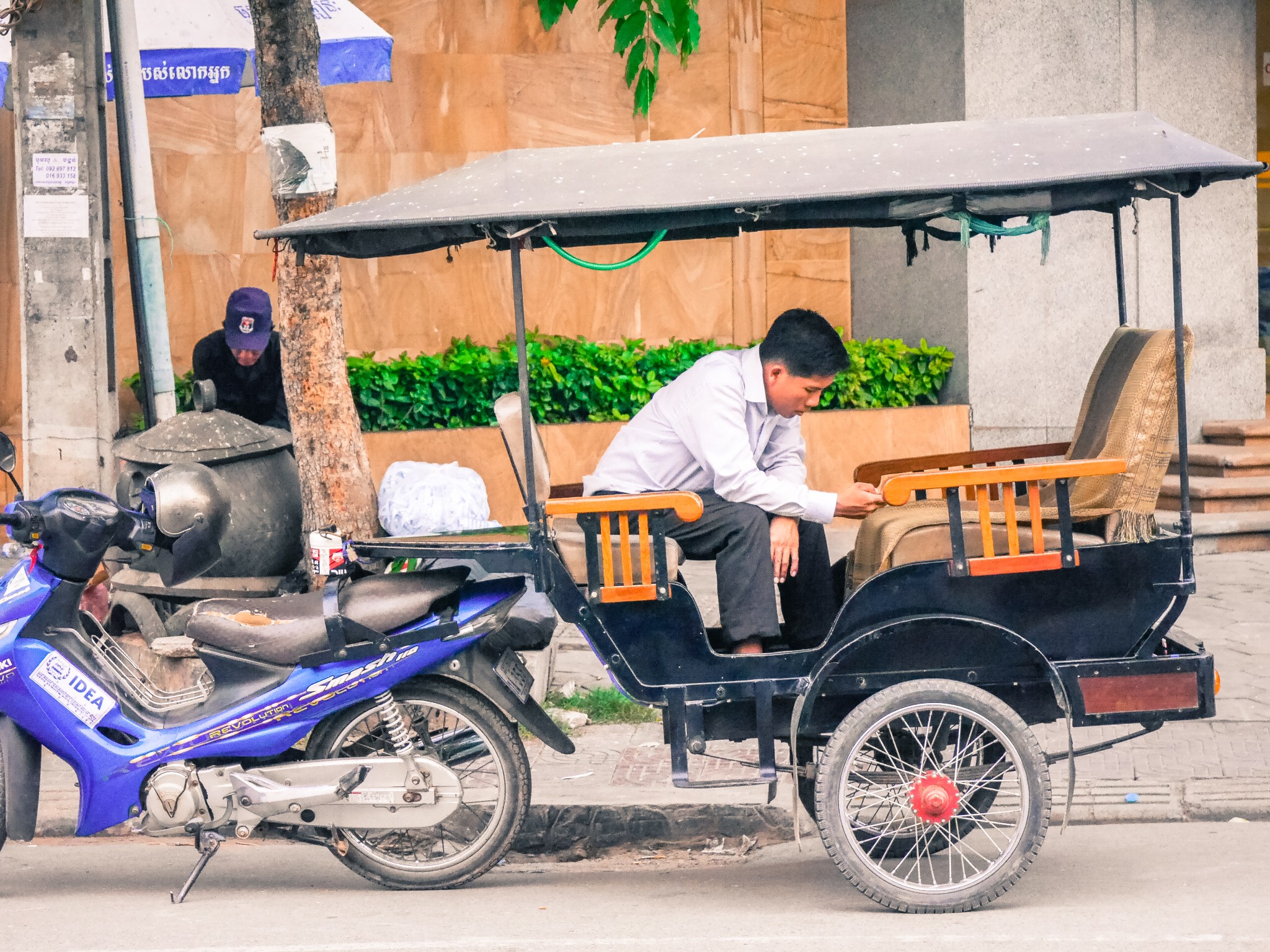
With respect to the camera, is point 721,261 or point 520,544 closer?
point 520,544

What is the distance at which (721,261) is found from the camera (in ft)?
35.2

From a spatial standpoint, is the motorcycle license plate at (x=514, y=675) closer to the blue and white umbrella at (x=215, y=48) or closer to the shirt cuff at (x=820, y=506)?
the shirt cuff at (x=820, y=506)

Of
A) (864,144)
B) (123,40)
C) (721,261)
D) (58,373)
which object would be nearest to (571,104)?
(721,261)

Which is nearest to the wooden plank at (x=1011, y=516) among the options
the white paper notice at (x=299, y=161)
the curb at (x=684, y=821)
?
the curb at (x=684, y=821)

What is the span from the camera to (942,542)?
4.52 m

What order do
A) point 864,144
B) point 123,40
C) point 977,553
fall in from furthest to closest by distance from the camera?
point 123,40
point 977,553
point 864,144

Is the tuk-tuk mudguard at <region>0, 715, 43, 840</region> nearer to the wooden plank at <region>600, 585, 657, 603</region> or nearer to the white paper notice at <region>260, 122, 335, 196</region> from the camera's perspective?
the wooden plank at <region>600, 585, 657, 603</region>

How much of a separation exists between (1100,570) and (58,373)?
4.45 metres

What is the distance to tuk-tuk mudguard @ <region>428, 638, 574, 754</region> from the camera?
4.34 meters

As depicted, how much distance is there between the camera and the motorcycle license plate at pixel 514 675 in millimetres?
4395

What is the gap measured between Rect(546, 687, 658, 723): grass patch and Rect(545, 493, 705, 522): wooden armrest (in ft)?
7.83

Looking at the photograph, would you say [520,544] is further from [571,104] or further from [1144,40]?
[1144,40]

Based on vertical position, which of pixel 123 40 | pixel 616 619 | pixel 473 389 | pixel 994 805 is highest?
pixel 123 40

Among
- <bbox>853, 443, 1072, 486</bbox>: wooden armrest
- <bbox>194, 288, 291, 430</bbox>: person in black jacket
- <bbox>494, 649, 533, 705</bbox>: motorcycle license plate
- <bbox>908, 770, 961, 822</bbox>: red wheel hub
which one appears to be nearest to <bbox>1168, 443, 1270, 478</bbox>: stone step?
<bbox>853, 443, 1072, 486</bbox>: wooden armrest
